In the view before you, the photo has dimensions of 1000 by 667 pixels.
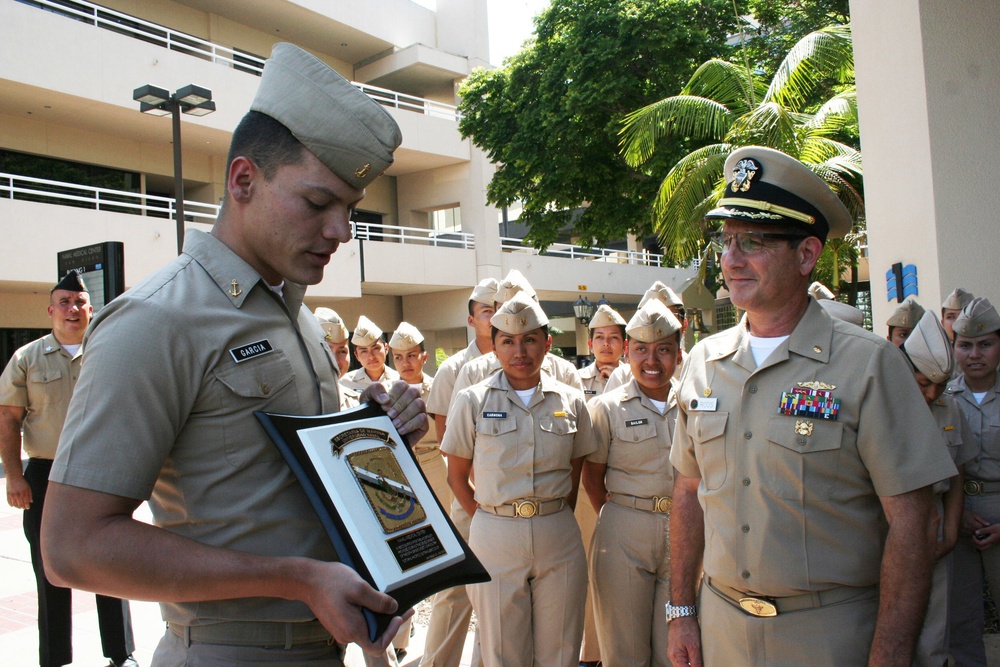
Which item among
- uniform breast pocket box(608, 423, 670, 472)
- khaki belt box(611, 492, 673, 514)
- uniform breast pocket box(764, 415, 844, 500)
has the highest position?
uniform breast pocket box(764, 415, 844, 500)

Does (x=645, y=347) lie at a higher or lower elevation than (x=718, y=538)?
higher

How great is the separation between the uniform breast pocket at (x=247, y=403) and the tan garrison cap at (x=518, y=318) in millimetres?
2812

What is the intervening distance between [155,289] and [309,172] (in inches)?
14.1

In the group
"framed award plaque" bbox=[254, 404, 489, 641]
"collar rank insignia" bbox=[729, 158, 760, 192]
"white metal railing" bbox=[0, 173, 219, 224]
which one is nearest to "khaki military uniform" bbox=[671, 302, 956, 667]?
"collar rank insignia" bbox=[729, 158, 760, 192]

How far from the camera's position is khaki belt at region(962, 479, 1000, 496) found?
4336 millimetres

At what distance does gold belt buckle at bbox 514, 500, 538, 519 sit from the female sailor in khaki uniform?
19.4 inches

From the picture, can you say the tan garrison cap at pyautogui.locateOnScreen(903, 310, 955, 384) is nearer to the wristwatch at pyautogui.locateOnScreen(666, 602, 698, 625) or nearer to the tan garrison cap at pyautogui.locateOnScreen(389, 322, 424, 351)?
the wristwatch at pyautogui.locateOnScreen(666, 602, 698, 625)

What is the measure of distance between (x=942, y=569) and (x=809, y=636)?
6.92 feet

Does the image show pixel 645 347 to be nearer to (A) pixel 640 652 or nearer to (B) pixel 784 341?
(A) pixel 640 652

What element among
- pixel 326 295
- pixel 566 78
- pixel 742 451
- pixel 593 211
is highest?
Result: pixel 566 78

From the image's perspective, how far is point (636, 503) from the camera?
4.15 m

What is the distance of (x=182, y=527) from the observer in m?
1.44

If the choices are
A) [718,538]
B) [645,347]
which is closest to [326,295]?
[645,347]

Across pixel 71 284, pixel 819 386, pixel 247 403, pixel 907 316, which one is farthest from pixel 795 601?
pixel 71 284
